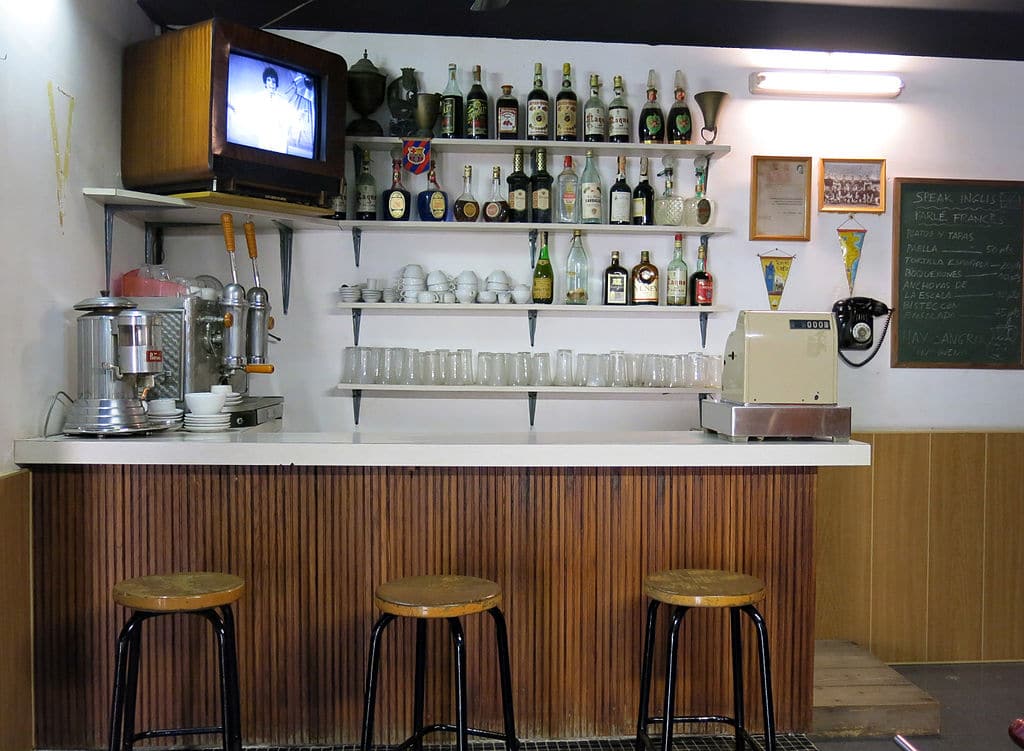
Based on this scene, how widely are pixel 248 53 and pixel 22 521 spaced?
69.8 inches

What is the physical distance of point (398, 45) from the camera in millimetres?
4090

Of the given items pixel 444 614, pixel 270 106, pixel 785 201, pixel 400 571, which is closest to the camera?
pixel 444 614

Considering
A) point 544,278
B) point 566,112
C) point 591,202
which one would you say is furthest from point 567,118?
point 544,278

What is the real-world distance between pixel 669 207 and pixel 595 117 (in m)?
0.51

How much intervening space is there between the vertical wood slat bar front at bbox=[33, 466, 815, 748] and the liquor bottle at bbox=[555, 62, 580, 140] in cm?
172

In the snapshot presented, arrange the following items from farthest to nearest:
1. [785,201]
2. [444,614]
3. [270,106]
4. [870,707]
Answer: [785,201] < [270,106] < [870,707] < [444,614]

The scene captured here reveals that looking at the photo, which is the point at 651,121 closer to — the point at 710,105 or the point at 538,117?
the point at 710,105

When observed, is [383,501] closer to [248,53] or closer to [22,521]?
[22,521]

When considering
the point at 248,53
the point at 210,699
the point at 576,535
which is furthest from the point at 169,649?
the point at 248,53

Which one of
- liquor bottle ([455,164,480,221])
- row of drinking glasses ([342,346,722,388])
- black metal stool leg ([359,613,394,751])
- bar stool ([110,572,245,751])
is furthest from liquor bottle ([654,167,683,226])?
bar stool ([110,572,245,751])

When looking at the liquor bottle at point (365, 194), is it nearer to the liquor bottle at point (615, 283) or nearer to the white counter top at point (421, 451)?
the liquor bottle at point (615, 283)

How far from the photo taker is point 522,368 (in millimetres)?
3980

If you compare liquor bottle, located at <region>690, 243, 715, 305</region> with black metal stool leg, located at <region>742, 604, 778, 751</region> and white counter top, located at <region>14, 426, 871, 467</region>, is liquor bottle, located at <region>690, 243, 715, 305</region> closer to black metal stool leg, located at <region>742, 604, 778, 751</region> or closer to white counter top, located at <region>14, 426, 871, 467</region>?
white counter top, located at <region>14, 426, 871, 467</region>

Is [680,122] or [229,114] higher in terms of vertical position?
[680,122]
